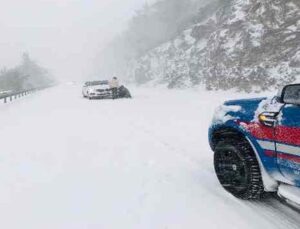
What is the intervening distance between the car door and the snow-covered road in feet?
1.93

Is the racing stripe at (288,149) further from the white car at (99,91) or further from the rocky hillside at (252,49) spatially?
the white car at (99,91)

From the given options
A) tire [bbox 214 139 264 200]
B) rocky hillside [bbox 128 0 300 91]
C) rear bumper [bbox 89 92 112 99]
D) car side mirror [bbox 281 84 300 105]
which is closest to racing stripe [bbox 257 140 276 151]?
tire [bbox 214 139 264 200]

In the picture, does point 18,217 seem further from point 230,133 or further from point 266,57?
point 266,57

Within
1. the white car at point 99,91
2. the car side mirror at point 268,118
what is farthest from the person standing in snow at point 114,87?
the car side mirror at point 268,118

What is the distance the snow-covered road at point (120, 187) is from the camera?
4176 mm

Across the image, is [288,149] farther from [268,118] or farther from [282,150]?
[268,118]

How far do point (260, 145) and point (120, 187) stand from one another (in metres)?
2.07

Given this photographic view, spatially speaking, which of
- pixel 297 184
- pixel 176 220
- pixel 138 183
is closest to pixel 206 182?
pixel 138 183

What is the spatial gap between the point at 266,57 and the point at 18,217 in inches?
897

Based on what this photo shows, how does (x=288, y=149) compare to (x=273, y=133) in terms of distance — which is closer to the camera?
(x=288, y=149)

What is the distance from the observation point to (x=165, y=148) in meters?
7.98

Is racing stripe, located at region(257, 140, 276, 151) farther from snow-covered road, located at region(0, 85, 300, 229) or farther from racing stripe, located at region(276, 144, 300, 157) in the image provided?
snow-covered road, located at region(0, 85, 300, 229)

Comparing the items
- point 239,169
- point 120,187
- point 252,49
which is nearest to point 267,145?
point 239,169

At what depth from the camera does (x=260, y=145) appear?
13.7 ft
